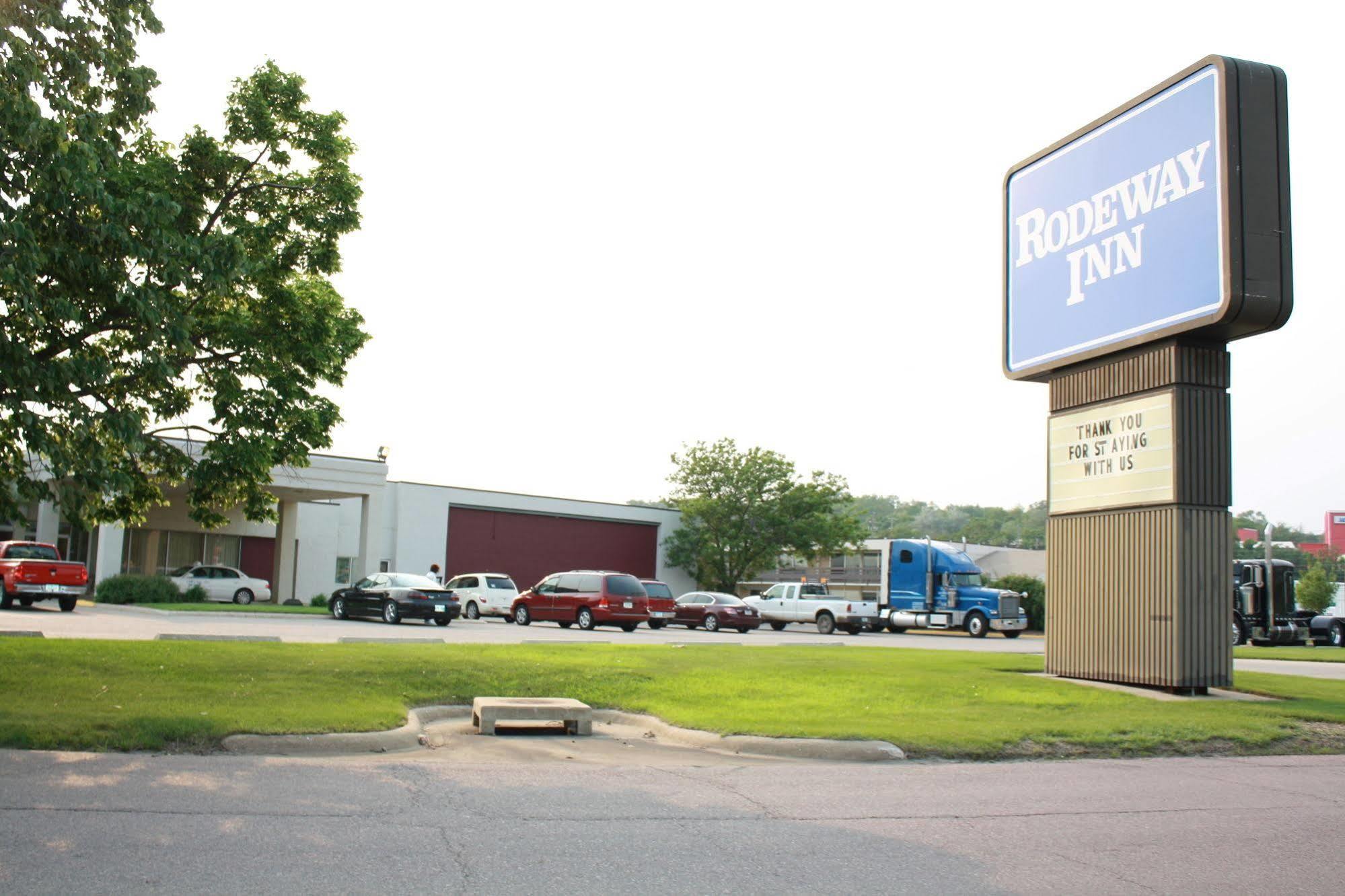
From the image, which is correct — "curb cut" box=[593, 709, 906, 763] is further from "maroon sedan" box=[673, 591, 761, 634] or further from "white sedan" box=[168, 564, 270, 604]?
"white sedan" box=[168, 564, 270, 604]

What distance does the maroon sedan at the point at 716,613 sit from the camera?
39031 millimetres

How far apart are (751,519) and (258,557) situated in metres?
24.2

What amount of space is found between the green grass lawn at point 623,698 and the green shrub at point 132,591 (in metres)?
21.3

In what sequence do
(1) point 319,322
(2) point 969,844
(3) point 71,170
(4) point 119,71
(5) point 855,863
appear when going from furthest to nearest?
1. (1) point 319,322
2. (4) point 119,71
3. (3) point 71,170
4. (2) point 969,844
5. (5) point 855,863

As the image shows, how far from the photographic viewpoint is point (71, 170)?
1074 centimetres

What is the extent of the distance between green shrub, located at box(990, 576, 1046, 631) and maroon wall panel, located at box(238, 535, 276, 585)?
30348 mm

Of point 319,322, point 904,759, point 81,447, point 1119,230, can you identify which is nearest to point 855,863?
point 904,759

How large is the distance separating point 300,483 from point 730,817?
3499 centimetres

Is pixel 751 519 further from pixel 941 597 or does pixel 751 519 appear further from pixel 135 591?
pixel 135 591

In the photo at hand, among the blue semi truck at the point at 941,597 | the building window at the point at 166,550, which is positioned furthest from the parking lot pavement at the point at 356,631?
the building window at the point at 166,550

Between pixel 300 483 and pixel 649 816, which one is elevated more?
pixel 300 483

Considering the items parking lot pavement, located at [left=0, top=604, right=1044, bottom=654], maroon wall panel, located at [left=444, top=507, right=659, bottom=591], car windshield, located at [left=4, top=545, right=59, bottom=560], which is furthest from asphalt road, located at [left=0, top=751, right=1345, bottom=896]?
maroon wall panel, located at [left=444, top=507, right=659, bottom=591]

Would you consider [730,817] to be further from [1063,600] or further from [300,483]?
[300,483]

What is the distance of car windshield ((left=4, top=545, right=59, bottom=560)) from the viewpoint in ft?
102
